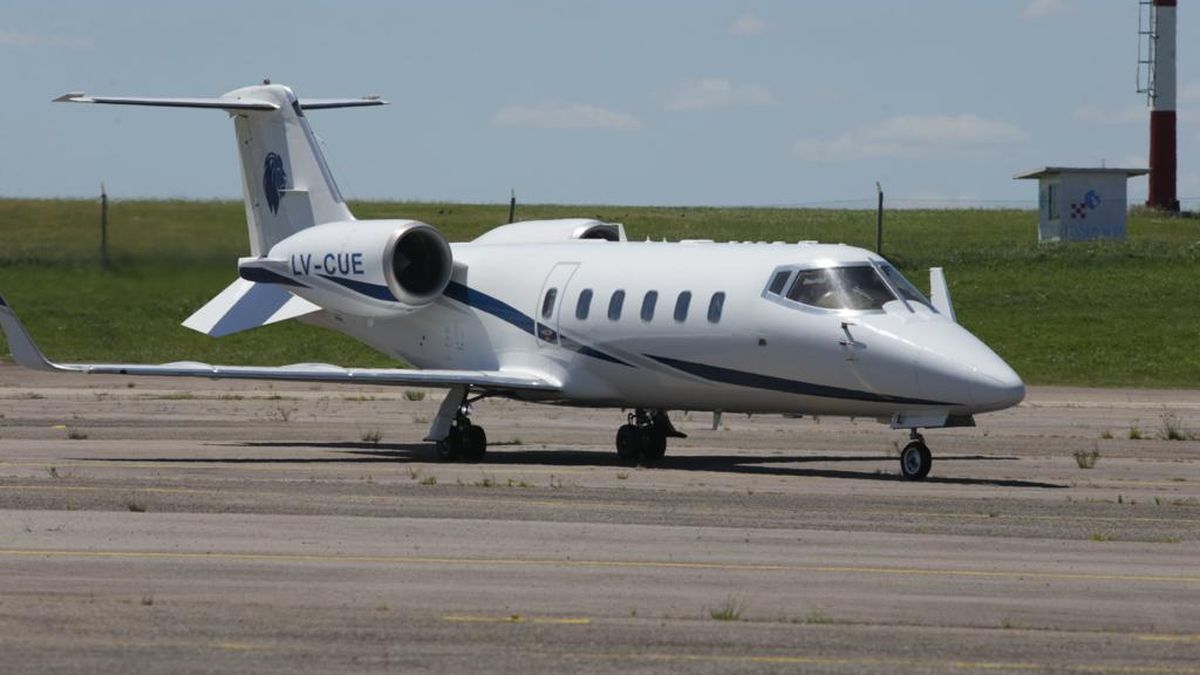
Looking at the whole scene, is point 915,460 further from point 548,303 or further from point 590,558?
point 590,558

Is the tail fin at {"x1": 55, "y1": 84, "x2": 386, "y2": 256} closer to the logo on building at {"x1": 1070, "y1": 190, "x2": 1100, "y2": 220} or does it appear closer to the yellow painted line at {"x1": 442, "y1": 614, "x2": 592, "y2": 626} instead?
the yellow painted line at {"x1": 442, "y1": 614, "x2": 592, "y2": 626}

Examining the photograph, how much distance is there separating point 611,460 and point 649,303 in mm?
2480

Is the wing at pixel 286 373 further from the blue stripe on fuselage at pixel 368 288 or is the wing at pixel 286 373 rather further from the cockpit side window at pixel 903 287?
the cockpit side window at pixel 903 287

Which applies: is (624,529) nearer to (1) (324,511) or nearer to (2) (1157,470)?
(1) (324,511)

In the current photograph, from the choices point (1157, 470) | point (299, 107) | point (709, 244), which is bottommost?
point (1157, 470)

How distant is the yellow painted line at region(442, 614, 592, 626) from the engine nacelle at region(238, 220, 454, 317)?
15789 mm

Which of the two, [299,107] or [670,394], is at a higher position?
[299,107]

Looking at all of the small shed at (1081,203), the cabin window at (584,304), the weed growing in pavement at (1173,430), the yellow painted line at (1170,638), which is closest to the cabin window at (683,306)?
the cabin window at (584,304)

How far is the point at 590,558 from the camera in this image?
54.7 feet

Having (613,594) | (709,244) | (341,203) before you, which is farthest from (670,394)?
(613,594)

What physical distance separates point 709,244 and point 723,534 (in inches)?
390

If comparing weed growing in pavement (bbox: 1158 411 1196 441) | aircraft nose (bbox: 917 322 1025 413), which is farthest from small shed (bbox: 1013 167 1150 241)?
aircraft nose (bbox: 917 322 1025 413)

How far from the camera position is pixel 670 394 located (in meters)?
27.0

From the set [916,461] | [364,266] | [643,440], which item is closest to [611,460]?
[643,440]
